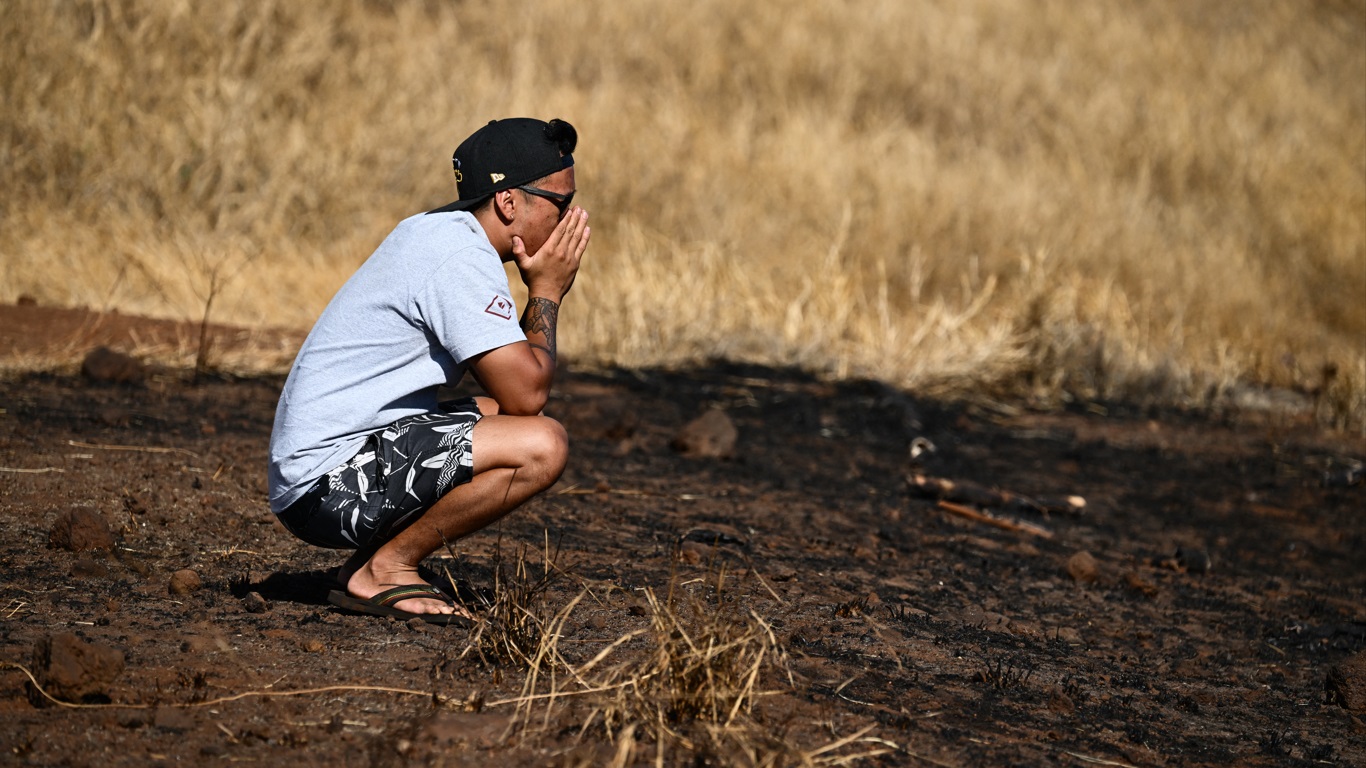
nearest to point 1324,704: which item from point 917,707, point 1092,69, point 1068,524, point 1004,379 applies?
point 917,707

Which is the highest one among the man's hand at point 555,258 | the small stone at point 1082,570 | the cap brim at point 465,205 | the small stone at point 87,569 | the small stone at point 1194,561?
the cap brim at point 465,205

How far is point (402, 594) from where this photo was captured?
3549 millimetres

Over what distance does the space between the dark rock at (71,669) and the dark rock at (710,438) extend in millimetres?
3909

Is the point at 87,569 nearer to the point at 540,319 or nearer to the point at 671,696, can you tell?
the point at 540,319

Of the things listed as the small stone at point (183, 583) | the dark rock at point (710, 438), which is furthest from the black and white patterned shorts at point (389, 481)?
the dark rock at point (710, 438)

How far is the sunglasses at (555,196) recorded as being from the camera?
3480mm

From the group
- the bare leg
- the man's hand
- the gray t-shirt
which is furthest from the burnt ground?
the man's hand

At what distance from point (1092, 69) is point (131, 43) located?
11.9 m

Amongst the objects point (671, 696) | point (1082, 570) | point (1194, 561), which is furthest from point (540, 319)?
point (1194, 561)

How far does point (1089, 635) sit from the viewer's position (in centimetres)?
450

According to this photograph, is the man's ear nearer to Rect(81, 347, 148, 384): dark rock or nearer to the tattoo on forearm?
the tattoo on forearm

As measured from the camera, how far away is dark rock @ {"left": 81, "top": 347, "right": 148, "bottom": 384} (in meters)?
6.58

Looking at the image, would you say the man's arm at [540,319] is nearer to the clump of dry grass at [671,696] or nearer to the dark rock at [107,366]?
the clump of dry grass at [671,696]

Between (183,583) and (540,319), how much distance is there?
51.1 inches
